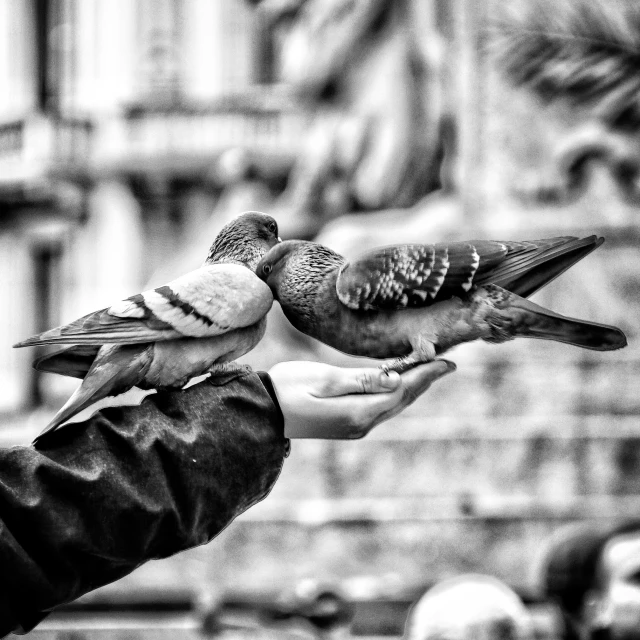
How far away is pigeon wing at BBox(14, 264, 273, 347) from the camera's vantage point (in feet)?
8.03

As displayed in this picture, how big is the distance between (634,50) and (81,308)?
44.6 ft

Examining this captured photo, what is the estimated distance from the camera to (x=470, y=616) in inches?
190

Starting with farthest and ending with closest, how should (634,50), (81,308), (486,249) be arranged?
1. (81,308)
2. (634,50)
3. (486,249)

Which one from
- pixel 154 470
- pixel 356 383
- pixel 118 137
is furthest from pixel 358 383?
pixel 118 137

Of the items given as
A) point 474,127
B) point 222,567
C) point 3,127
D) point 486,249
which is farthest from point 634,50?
point 3,127

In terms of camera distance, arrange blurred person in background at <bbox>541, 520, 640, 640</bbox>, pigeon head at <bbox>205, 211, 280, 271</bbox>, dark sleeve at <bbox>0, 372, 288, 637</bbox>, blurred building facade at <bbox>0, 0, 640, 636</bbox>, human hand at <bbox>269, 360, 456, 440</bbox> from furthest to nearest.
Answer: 1. blurred building facade at <bbox>0, 0, 640, 636</bbox>
2. blurred person in background at <bbox>541, 520, 640, 640</bbox>
3. pigeon head at <bbox>205, 211, 280, 271</bbox>
4. human hand at <bbox>269, 360, 456, 440</bbox>
5. dark sleeve at <bbox>0, 372, 288, 637</bbox>

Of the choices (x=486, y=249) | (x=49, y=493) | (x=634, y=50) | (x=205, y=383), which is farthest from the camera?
(x=634, y=50)

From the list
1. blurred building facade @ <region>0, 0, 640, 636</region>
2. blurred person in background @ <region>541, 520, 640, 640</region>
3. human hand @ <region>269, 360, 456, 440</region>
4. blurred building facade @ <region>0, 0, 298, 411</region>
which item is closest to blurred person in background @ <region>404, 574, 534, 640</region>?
blurred person in background @ <region>541, 520, 640, 640</region>

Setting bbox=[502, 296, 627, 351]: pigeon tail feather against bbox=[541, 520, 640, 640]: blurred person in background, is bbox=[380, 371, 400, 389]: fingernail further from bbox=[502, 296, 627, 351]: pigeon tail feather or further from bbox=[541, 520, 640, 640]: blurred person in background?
bbox=[541, 520, 640, 640]: blurred person in background

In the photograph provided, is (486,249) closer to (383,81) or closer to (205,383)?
(205,383)

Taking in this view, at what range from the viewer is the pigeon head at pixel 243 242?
2668 millimetres

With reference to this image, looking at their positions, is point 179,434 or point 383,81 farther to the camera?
point 383,81

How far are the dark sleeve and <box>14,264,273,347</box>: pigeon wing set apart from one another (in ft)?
0.45

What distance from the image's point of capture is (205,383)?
95.3 inches
